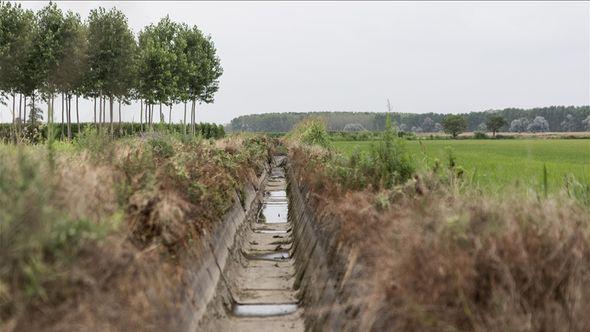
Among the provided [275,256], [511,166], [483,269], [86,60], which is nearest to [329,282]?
[483,269]

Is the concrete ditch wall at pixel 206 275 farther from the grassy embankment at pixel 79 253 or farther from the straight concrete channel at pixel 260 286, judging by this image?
the grassy embankment at pixel 79 253

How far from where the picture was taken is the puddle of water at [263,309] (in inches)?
383

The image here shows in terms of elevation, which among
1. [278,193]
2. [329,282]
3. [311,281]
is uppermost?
[329,282]

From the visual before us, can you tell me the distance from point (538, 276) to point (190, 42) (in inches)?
2795

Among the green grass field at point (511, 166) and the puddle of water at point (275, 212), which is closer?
the green grass field at point (511, 166)

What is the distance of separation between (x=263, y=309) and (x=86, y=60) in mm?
44796

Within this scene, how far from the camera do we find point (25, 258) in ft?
15.1

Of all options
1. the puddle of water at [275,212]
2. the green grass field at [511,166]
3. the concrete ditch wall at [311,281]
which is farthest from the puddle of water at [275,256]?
the puddle of water at [275,212]

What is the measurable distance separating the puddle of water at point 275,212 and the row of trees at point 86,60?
16114 millimetres

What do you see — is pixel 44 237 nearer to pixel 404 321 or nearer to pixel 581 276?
pixel 404 321

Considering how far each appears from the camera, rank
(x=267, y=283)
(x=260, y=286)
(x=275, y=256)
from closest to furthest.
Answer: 1. (x=260, y=286)
2. (x=267, y=283)
3. (x=275, y=256)

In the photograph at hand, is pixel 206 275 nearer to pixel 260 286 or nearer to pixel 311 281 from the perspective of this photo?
pixel 311 281

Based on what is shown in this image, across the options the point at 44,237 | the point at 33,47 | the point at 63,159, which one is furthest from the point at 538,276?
the point at 33,47

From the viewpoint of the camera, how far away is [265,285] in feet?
38.2
